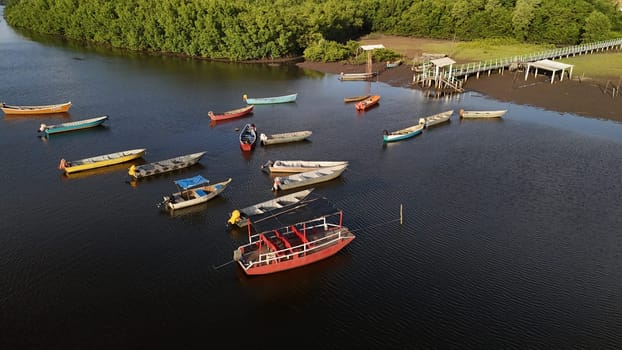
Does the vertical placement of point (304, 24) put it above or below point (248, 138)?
above

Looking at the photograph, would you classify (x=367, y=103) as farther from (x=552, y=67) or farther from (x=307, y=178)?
(x=552, y=67)

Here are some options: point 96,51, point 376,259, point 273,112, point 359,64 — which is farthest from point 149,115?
point 96,51

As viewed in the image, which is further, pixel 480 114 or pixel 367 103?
pixel 367 103

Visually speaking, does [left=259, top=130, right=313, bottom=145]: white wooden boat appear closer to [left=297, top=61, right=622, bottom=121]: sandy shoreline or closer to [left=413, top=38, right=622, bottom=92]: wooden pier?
[left=297, top=61, right=622, bottom=121]: sandy shoreline

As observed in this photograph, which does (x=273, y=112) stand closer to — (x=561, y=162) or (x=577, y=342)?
(x=561, y=162)

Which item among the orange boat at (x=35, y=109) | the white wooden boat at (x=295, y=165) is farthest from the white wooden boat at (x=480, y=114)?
the orange boat at (x=35, y=109)

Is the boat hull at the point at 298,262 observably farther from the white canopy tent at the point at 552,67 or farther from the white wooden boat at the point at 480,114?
the white canopy tent at the point at 552,67

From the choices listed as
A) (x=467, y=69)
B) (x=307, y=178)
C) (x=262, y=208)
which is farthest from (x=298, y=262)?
(x=467, y=69)

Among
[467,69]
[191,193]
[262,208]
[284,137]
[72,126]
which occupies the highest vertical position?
[467,69]
